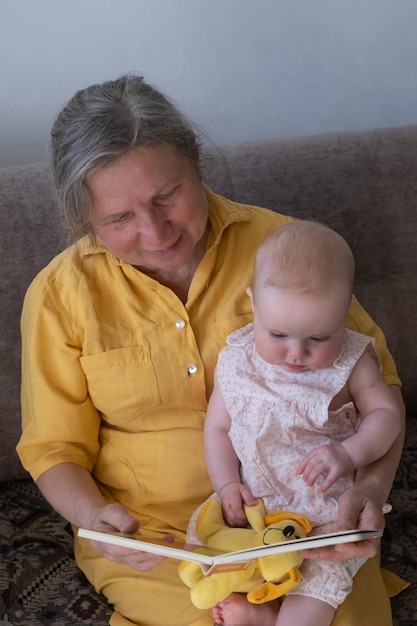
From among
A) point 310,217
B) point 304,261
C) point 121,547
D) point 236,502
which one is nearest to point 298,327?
point 304,261

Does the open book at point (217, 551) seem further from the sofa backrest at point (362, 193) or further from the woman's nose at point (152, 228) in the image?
the sofa backrest at point (362, 193)

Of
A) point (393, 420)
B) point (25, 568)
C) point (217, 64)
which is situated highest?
point (217, 64)

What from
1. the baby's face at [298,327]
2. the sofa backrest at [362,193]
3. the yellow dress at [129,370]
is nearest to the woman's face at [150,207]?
the yellow dress at [129,370]

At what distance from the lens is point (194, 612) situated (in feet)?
5.70

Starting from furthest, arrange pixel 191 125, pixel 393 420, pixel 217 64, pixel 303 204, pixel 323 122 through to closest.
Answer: pixel 323 122, pixel 217 64, pixel 303 204, pixel 191 125, pixel 393 420

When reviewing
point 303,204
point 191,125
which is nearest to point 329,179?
point 303,204

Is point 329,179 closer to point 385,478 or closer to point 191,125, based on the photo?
point 191,125

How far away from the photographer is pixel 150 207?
5.69ft

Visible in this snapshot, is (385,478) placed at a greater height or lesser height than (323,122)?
Result: lesser

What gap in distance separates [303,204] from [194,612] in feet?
3.58

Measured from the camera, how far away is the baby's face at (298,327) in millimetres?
1613

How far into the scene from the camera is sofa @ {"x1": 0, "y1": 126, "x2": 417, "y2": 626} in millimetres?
2141

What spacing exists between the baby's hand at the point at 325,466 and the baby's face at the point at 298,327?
169 mm

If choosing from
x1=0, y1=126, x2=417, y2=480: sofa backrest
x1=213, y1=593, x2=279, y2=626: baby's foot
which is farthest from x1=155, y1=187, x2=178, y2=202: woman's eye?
x1=213, y1=593, x2=279, y2=626: baby's foot
